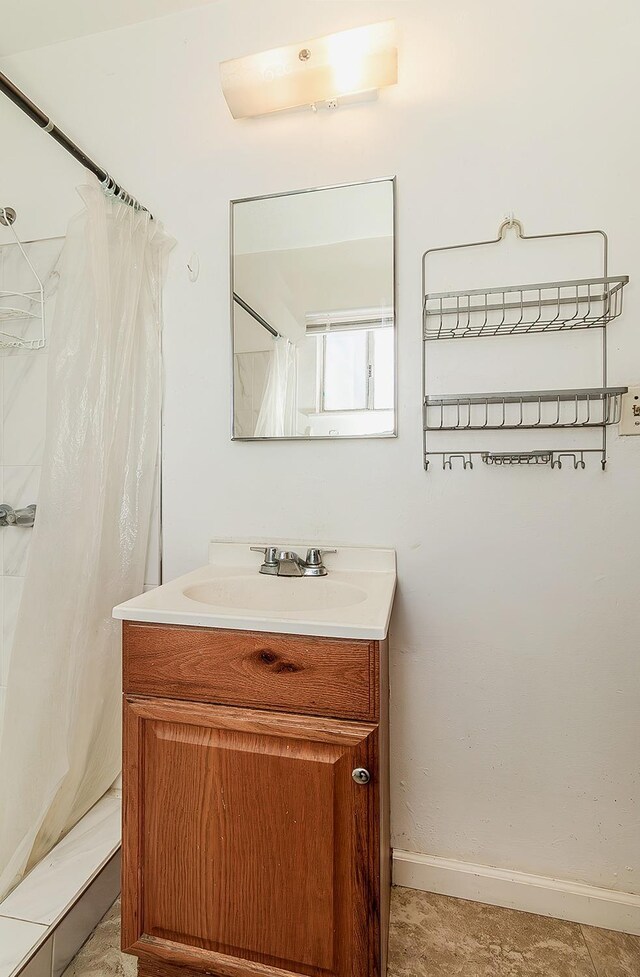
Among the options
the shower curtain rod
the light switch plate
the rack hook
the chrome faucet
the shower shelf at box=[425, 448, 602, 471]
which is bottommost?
the chrome faucet

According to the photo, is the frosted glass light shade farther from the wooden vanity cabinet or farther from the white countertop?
the wooden vanity cabinet

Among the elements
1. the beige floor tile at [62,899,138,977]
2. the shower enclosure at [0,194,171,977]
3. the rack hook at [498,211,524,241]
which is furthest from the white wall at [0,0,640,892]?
the beige floor tile at [62,899,138,977]

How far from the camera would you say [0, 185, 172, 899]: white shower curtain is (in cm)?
114

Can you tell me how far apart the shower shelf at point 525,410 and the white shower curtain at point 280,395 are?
0.38 metres

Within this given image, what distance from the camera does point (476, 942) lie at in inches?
46.2

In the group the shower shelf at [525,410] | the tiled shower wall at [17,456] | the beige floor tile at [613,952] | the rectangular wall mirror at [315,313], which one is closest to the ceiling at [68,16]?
the rectangular wall mirror at [315,313]

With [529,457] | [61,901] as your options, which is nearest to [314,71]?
[529,457]

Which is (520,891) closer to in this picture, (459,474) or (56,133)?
(459,474)

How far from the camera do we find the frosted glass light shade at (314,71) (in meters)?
1.21

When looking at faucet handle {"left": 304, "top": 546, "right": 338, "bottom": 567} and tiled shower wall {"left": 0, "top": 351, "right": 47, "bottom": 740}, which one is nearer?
faucet handle {"left": 304, "top": 546, "right": 338, "bottom": 567}

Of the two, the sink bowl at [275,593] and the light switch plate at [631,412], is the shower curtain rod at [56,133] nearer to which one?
the sink bowl at [275,593]

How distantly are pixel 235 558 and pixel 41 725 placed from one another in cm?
61

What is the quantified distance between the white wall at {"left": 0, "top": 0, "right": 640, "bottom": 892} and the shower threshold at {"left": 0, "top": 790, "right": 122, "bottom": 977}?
766 millimetres

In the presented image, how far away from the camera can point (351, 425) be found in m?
1.37
